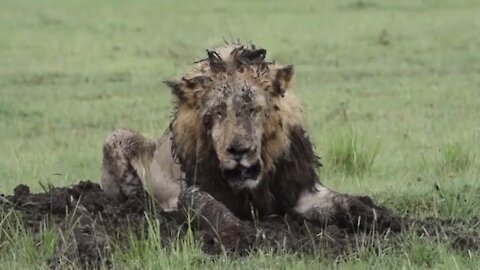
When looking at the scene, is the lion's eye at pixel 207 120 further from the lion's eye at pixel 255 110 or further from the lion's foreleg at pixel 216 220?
the lion's foreleg at pixel 216 220

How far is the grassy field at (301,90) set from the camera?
6602mm

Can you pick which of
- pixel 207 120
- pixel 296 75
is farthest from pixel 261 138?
pixel 296 75

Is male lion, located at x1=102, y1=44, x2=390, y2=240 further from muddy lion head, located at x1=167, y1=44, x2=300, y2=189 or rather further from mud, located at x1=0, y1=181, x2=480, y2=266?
mud, located at x1=0, y1=181, x2=480, y2=266

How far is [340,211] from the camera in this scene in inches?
246

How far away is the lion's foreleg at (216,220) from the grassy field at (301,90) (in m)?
0.33

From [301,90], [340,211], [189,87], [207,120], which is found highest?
[189,87]

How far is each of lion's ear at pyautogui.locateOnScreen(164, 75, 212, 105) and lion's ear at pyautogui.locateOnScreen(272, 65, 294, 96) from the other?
0.35m

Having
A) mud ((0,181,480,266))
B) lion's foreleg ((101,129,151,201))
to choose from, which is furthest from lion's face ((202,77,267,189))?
lion's foreleg ((101,129,151,201))

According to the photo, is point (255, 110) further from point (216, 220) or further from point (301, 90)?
point (301, 90)

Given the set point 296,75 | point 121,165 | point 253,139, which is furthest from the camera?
point 296,75

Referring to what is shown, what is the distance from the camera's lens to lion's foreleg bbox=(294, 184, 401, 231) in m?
6.05

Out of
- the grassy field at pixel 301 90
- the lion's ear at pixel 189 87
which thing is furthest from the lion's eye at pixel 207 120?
the grassy field at pixel 301 90

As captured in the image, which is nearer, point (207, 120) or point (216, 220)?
→ point (216, 220)

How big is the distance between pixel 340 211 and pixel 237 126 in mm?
847
